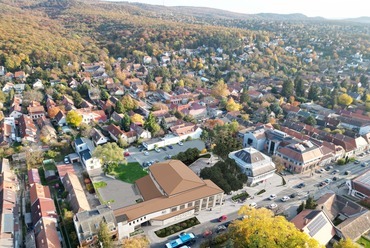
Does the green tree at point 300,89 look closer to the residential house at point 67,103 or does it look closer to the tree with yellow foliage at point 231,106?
the tree with yellow foliage at point 231,106

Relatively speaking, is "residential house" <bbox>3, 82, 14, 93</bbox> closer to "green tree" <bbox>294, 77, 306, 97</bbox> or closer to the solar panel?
the solar panel

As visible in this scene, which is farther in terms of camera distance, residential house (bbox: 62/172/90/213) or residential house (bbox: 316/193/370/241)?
residential house (bbox: 62/172/90/213)

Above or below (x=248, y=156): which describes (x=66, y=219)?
below

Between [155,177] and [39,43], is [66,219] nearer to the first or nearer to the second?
[155,177]

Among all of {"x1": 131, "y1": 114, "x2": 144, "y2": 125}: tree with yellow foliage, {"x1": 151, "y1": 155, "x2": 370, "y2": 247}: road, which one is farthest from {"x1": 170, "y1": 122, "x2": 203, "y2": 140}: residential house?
{"x1": 151, "y1": 155, "x2": 370, "y2": 247}: road

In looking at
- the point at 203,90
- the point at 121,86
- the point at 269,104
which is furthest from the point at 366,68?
the point at 121,86

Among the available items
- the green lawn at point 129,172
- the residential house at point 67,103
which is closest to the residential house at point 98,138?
the green lawn at point 129,172
